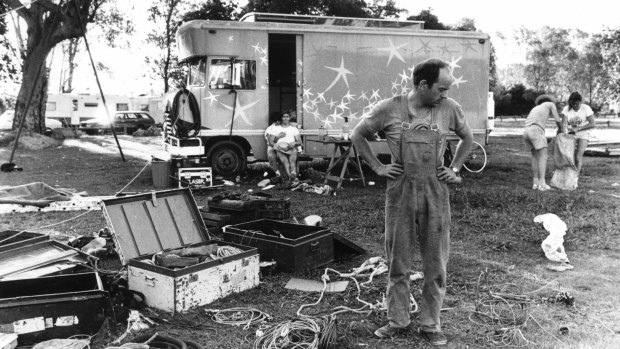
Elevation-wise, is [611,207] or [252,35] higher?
[252,35]

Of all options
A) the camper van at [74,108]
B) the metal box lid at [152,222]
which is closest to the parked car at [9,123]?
the camper van at [74,108]

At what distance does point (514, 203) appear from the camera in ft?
29.2

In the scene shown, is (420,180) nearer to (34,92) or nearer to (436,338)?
(436,338)

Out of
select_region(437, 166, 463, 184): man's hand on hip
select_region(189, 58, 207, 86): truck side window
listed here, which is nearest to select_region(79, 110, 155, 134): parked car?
select_region(189, 58, 207, 86): truck side window

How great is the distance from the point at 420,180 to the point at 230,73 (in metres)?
8.65

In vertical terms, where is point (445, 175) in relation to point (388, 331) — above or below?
above

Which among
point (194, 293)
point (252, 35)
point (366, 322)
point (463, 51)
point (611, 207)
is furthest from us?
point (463, 51)

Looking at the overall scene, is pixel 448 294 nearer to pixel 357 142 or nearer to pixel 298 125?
pixel 357 142

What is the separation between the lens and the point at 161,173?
36.9 feet

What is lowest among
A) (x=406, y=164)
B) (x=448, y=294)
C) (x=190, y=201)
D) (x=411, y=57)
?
(x=448, y=294)

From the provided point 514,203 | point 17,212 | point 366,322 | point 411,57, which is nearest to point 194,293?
point 366,322

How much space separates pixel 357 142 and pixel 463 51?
9.71 metres

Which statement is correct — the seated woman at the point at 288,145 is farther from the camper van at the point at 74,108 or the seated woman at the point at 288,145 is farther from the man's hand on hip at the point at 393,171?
the camper van at the point at 74,108

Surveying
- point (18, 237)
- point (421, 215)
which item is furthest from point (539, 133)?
point (18, 237)
